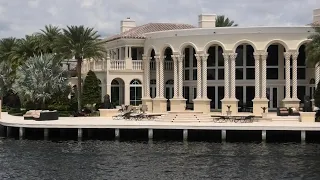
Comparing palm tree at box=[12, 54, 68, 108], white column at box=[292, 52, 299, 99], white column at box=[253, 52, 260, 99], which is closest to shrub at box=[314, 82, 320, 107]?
white column at box=[292, 52, 299, 99]

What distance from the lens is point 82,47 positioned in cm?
5750

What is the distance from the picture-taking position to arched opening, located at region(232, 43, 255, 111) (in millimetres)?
57000

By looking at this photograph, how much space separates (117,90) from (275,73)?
16.8 m

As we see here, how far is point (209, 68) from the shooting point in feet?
192

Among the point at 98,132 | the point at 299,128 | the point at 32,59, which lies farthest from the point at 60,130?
the point at 299,128

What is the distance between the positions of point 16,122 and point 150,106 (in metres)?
16.5

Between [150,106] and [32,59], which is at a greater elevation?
[32,59]

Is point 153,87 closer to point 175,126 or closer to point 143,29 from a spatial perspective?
point 143,29

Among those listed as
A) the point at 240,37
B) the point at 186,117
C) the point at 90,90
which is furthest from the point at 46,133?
the point at 240,37

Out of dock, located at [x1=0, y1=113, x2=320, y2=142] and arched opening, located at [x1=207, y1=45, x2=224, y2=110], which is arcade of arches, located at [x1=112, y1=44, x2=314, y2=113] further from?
dock, located at [x1=0, y1=113, x2=320, y2=142]

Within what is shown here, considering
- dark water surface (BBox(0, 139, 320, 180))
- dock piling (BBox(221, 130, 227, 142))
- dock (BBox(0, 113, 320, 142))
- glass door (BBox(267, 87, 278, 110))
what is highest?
glass door (BBox(267, 87, 278, 110))

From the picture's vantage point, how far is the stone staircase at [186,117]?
48.9 m

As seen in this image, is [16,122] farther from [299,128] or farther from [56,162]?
[299,128]

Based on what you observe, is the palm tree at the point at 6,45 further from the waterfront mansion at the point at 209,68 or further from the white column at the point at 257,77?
the white column at the point at 257,77
